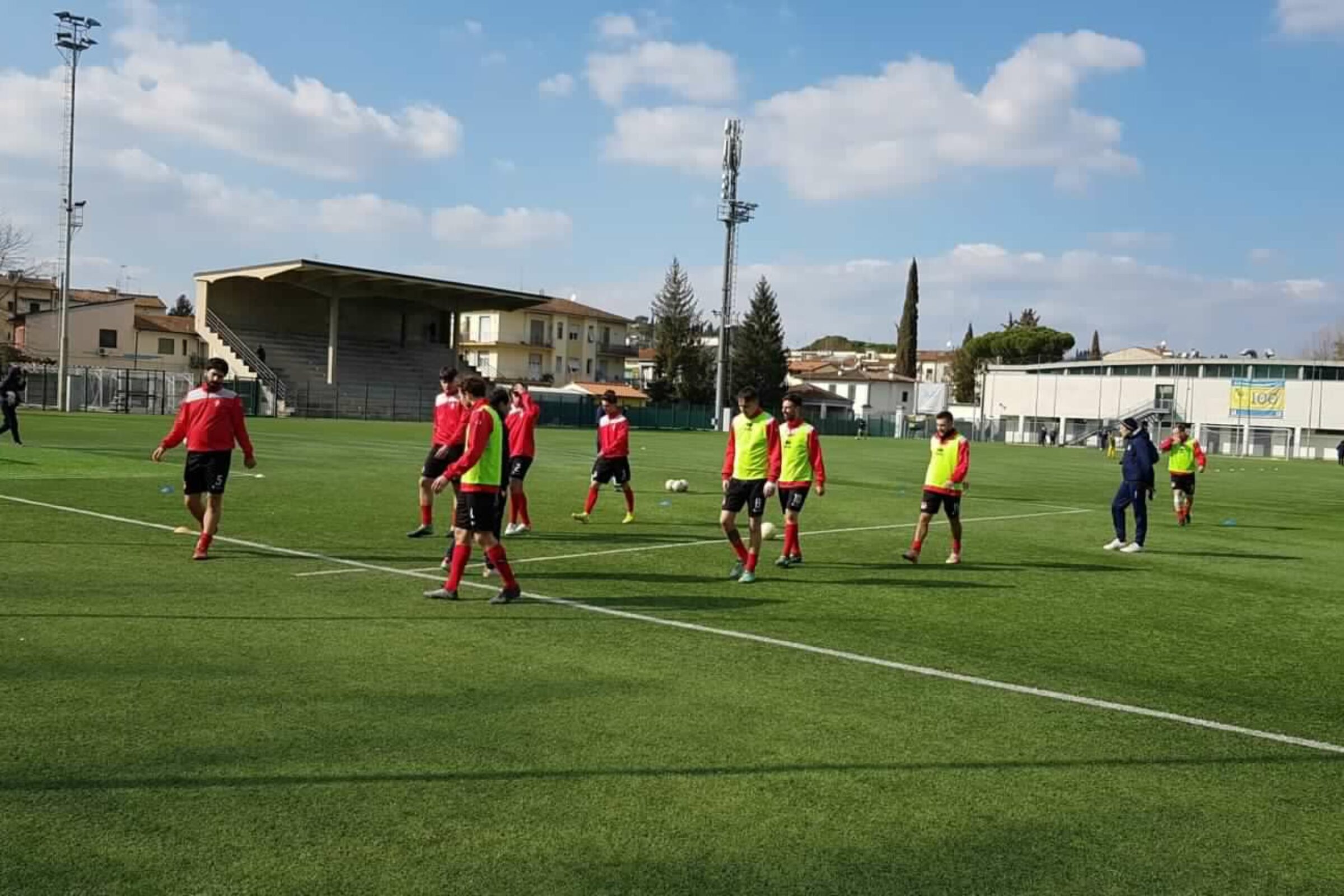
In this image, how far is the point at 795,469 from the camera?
42.2ft

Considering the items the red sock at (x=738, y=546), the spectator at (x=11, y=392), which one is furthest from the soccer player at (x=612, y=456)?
the spectator at (x=11, y=392)

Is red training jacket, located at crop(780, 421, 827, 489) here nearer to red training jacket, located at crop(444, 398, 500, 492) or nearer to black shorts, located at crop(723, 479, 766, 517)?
black shorts, located at crop(723, 479, 766, 517)

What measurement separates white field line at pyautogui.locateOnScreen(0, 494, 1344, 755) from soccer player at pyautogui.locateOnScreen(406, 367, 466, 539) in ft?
5.65

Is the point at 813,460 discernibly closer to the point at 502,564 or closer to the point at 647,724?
the point at 502,564

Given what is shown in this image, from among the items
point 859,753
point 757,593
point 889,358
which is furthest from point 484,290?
point 889,358

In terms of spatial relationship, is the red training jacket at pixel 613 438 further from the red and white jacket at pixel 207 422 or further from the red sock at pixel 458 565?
the red sock at pixel 458 565

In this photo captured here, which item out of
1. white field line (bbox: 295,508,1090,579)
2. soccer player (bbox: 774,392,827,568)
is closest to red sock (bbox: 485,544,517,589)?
white field line (bbox: 295,508,1090,579)

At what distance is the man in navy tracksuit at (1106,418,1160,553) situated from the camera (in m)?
15.4

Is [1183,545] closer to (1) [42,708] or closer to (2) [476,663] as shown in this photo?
(2) [476,663]

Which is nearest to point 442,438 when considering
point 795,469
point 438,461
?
point 438,461

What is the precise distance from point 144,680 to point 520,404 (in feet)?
27.2

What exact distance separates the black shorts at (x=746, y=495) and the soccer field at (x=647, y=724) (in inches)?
30.1

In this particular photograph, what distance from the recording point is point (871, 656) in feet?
26.3

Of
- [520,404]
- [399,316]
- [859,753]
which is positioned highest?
[399,316]
